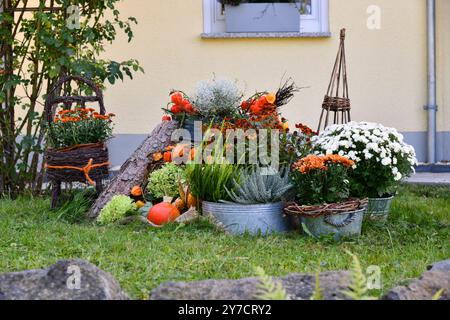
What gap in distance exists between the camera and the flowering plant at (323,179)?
181 inches

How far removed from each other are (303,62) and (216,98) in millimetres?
2571

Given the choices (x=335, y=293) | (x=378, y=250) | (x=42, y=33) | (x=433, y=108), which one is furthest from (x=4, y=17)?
(x=335, y=293)

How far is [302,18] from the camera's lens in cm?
784

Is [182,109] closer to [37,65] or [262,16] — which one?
[37,65]

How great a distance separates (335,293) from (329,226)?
8.23ft

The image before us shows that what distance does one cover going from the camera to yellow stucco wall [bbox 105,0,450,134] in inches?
304

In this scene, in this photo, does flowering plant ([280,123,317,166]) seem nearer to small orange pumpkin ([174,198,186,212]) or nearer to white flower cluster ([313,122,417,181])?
white flower cluster ([313,122,417,181])

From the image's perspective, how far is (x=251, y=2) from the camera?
7828 mm

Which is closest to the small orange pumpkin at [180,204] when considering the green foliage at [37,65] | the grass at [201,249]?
the grass at [201,249]

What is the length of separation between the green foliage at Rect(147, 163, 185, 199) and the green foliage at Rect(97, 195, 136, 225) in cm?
26

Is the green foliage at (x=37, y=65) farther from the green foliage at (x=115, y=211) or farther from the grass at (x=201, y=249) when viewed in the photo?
the green foliage at (x=115, y=211)

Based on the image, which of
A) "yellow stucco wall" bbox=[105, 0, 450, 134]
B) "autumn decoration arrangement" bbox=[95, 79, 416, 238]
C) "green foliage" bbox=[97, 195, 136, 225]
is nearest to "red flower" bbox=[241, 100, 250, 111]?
"autumn decoration arrangement" bbox=[95, 79, 416, 238]

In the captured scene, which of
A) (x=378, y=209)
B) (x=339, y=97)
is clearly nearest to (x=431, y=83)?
Result: (x=339, y=97)
